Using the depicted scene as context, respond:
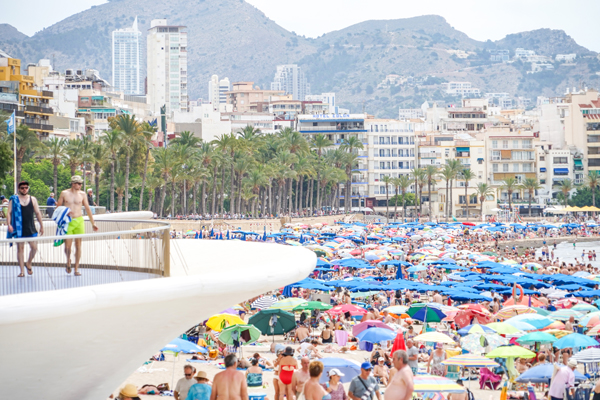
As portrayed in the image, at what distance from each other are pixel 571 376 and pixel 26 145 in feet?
179

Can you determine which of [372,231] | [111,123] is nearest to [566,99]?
[372,231]

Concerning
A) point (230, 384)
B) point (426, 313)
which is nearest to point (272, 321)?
point (426, 313)

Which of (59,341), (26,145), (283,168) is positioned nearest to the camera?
(59,341)

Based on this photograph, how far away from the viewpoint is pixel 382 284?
2808cm

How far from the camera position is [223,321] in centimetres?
1933

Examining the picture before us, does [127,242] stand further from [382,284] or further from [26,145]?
[26,145]

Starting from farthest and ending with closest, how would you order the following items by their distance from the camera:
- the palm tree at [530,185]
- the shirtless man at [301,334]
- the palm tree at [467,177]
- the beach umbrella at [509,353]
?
the palm tree at [530,185] → the palm tree at [467,177] → the shirtless man at [301,334] → the beach umbrella at [509,353]

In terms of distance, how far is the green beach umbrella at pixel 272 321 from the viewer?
20.9m

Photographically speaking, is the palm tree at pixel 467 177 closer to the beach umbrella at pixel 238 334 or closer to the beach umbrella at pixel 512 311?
the beach umbrella at pixel 512 311

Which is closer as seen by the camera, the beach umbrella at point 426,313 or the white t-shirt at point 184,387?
the white t-shirt at point 184,387

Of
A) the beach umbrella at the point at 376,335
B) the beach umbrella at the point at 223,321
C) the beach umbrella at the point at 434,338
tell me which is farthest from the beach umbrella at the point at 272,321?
the beach umbrella at the point at 434,338

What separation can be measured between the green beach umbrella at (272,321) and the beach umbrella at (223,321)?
5.14 ft

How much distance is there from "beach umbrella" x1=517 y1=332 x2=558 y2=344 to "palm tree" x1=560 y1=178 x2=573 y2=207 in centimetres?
9958

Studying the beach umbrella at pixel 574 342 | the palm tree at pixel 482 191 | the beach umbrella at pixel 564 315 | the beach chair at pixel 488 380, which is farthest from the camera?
the palm tree at pixel 482 191
